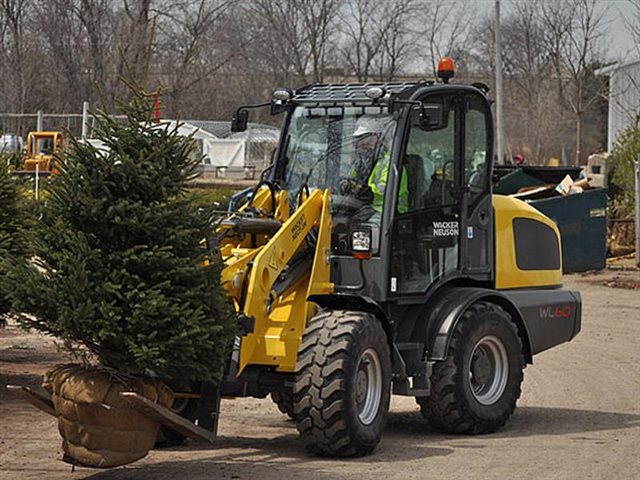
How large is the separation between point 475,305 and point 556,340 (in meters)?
1.44

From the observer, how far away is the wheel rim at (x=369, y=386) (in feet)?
31.5

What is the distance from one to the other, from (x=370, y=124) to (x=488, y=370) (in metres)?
2.36

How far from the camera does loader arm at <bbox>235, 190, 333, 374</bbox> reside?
9.22 m

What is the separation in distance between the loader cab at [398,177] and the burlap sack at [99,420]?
8.22 feet

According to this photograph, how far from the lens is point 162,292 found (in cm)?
803

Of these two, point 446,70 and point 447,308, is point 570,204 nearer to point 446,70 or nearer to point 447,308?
point 446,70

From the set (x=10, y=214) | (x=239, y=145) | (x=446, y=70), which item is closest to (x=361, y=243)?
(x=446, y=70)

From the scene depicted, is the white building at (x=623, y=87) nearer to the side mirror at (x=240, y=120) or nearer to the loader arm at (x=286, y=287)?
the side mirror at (x=240, y=120)

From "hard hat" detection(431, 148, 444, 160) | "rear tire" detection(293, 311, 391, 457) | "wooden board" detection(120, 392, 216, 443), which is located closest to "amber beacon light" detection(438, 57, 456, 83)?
"hard hat" detection(431, 148, 444, 160)

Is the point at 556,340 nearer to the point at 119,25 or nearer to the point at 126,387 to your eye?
the point at 126,387

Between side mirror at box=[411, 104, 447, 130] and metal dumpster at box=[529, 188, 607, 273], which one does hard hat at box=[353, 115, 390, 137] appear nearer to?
side mirror at box=[411, 104, 447, 130]

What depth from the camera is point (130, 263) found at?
8.04m

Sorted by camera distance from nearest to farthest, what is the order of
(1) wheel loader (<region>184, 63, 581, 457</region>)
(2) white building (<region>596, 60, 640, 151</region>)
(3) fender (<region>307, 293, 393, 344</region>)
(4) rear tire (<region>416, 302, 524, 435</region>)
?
(1) wheel loader (<region>184, 63, 581, 457</region>) < (3) fender (<region>307, 293, 393, 344</region>) < (4) rear tire (<region>416, 302, 524, 435</region>) < (2) white building (<region>596, 60, 640, 151</region>)

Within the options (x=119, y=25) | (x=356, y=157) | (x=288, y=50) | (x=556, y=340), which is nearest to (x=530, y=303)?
(x=556, y=340)
